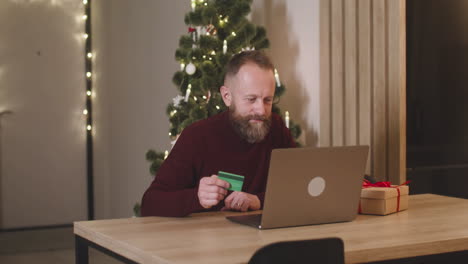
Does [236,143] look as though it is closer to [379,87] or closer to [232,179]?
[232,179]

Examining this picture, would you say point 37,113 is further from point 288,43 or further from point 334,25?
point 334,25

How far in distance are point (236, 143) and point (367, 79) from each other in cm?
160

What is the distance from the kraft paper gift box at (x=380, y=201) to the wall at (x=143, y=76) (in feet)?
6.61

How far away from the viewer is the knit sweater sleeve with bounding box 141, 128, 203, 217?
2.12m

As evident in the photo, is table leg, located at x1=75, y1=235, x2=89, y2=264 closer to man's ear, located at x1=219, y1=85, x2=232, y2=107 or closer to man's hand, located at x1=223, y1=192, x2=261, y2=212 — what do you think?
man's hand, located at x1=223, y1=192, x2=261, y2=212

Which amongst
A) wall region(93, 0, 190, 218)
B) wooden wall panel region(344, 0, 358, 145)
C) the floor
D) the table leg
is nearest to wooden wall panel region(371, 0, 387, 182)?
wooden wall panel region(344, 0, 358, 145)

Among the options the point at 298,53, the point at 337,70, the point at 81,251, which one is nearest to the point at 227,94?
the point at 81,251

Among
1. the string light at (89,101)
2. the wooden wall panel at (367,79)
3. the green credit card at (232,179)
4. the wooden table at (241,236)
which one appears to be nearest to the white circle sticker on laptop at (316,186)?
the wooden table at (241,236)

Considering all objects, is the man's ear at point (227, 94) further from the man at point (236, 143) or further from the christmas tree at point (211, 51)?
the christmas tree at point (211, 51)

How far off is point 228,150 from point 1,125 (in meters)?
4.22

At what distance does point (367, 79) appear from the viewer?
3879 millimetres

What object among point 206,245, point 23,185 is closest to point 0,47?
point 23,185

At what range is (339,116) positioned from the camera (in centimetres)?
405

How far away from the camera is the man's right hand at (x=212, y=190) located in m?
1.96
